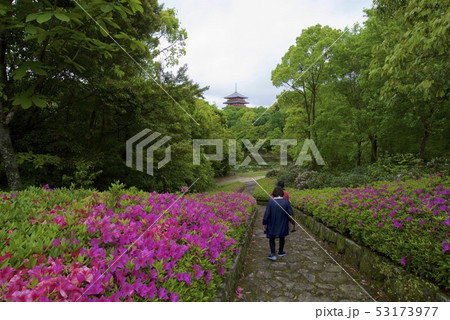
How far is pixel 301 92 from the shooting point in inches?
813

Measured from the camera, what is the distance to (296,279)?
13.3 feet

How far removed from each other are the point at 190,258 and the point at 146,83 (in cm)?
831

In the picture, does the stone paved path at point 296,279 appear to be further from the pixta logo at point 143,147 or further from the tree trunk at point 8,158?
the pixta logo at point 143,147

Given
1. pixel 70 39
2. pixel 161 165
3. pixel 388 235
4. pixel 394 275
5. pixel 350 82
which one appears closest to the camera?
pixel 394 275

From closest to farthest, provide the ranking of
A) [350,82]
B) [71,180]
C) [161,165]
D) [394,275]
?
[394,275] < [71,180] < [161,165] < [350,82]

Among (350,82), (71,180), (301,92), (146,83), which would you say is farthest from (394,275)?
(301,92)

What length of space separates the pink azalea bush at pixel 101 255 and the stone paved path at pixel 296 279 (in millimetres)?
1030

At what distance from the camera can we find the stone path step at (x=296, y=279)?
349 cm

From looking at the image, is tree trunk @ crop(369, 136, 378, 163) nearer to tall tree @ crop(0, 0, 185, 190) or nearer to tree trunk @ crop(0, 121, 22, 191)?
tall tree @ crop(0, 0, 185, 190)

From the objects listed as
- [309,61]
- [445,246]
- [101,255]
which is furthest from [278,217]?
[309,61]

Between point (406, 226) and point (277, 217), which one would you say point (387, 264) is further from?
point (277, 217)

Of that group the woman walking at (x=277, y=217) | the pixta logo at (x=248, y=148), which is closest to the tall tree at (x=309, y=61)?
the pixta logo at (x=248, y=148)

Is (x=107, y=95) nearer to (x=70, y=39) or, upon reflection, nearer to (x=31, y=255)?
(x=70, y=39)

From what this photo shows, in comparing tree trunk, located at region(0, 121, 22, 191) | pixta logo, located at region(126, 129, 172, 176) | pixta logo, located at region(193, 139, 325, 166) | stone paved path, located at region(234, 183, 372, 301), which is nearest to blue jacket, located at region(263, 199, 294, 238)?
stone paved path, located at region(234, 183, 372, 301)
